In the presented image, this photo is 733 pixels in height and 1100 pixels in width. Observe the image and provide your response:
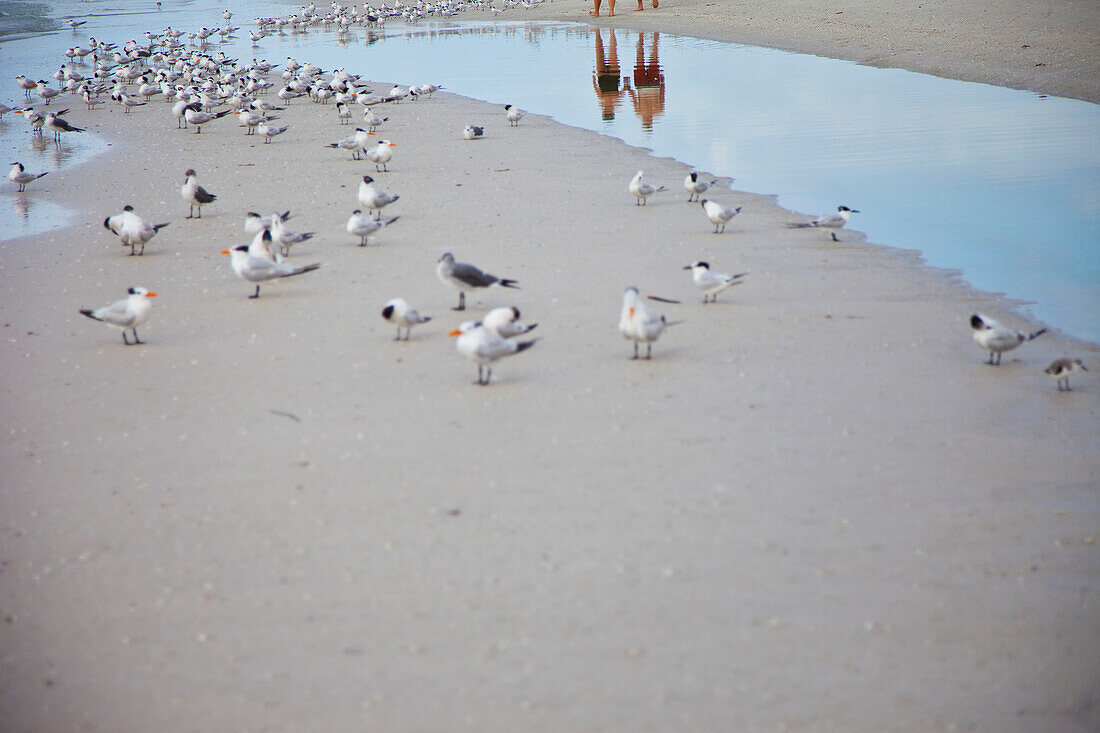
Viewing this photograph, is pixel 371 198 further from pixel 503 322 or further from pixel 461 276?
pixel 503 322

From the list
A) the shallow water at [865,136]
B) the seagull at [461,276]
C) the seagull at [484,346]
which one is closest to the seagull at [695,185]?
the shallow water at [865,136]

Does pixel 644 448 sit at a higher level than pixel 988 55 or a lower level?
lower

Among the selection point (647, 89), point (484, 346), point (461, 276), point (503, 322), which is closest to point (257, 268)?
point (461, 276)

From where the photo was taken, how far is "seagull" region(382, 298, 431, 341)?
27.9 feet

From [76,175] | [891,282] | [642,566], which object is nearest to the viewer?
[642,566]

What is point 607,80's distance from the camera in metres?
28.3

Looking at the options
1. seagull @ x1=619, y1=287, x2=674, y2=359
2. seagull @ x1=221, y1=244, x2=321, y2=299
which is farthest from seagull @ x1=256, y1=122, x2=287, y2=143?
seagull @ x1=619, y1=287, x2=674, y2=359

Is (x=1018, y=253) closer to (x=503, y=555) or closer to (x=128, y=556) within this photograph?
(x=503, y=555)

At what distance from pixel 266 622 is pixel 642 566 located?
2.04 m

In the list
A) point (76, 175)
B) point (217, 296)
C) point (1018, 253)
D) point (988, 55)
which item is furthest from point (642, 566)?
point (988, 55)

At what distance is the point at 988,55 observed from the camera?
2625cm

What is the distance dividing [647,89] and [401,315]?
19385 mm

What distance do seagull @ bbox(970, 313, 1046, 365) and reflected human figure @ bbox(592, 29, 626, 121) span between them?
15099 mm

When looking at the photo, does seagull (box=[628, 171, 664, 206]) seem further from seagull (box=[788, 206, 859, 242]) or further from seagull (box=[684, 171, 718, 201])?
seagull (box=[788, 206, 859, 242])
